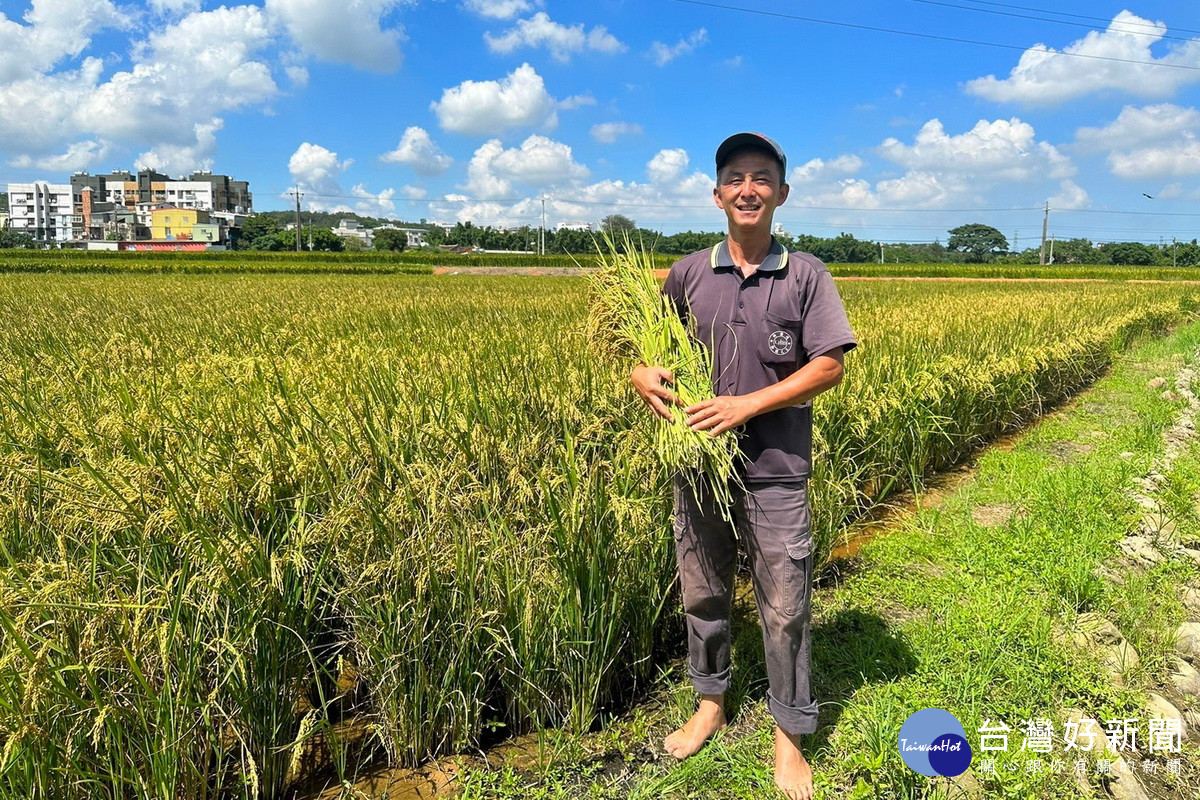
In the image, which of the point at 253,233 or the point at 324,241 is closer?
the point at 324,241

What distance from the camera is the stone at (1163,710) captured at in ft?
7.51

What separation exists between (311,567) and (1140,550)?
395 cm

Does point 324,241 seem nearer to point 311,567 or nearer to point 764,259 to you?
point 311,567

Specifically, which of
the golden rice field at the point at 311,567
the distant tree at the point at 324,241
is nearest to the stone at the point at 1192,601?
the golden rice field at the point at 311,567

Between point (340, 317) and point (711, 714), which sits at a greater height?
point (340, 317)

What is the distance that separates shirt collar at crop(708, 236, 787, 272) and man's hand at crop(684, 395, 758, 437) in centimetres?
42

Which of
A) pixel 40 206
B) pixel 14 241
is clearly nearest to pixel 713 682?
pixel 14 241

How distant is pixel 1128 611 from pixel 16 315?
12223 mm

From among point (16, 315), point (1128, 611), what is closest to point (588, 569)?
point (1128, 611)

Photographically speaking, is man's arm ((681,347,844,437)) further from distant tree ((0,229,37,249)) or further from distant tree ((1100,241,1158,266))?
distant tree ((0,229,37,249))

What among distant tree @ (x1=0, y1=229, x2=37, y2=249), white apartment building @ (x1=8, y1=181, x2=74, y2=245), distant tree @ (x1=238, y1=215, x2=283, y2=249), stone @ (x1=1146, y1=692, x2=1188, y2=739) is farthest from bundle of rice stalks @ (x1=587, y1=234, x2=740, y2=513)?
white apartment building @ (x1=8, y1=181, x2=74, y2=245)

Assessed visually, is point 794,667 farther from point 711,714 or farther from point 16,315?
point 16,315

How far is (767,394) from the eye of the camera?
180 cm

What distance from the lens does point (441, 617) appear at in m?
2.08
